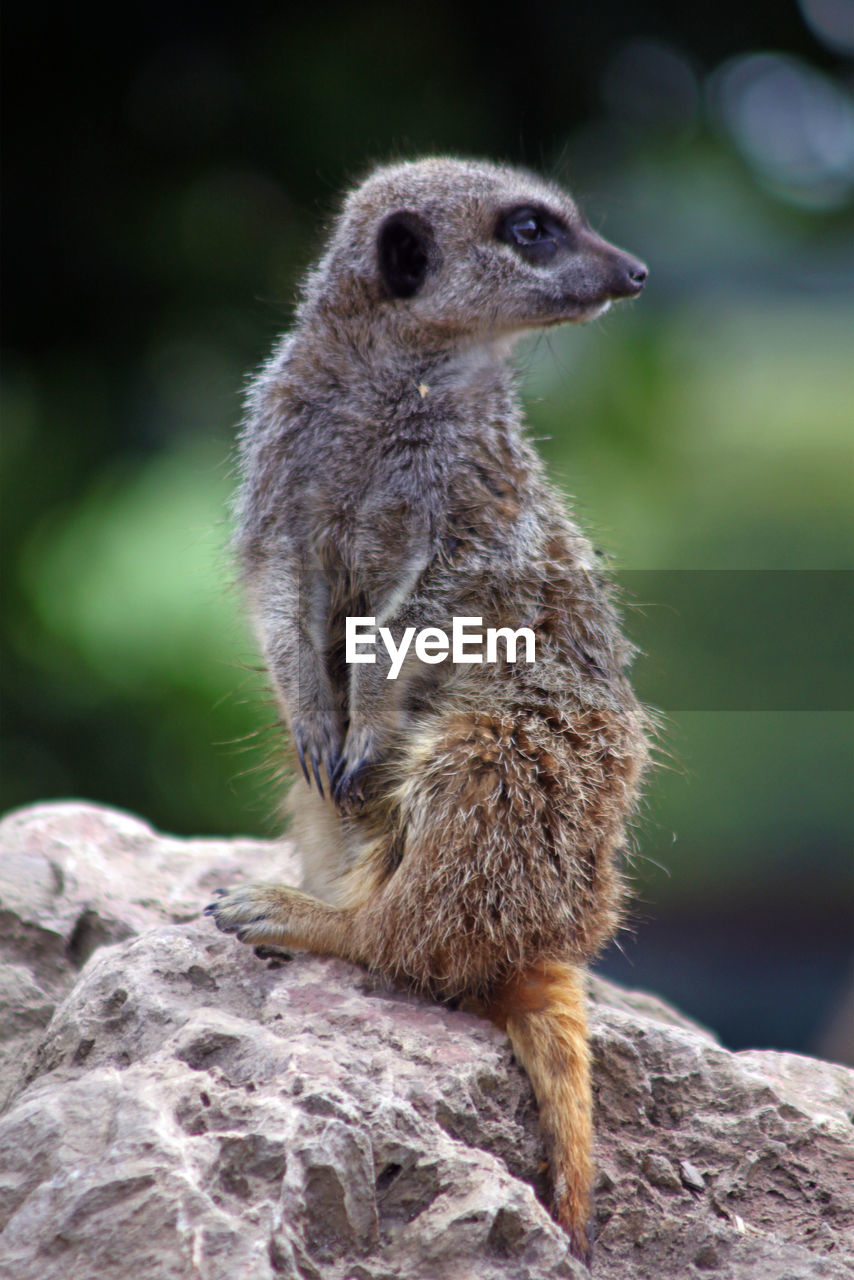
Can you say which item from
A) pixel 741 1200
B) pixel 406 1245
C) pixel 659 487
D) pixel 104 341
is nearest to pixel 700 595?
pixel 659 487

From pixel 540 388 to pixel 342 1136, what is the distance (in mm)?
3842

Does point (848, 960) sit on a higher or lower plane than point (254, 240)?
lower

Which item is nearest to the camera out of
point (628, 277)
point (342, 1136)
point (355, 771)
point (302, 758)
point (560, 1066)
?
point (342, 1136)

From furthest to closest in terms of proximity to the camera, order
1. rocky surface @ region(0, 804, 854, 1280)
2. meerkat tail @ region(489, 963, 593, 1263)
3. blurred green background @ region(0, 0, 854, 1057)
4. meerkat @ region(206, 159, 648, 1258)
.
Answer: blurred green background @ region(0, 0, 854, 1057), meerkat @ region(206, 159, 648, 1258), meerkat tail @ region(489, 963, 593, 1263), rocky surface @ region(0, 804, 854, 1280)

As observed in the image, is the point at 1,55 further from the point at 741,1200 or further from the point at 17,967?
the point at 741,1200

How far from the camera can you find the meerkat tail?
6.47 ft

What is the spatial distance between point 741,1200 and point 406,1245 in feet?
2.21

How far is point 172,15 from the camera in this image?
5.18m

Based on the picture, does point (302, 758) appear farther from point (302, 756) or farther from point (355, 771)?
point (355, 771)

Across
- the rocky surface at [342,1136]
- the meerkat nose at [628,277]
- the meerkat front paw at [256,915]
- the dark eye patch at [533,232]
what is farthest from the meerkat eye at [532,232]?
the rocky surface at [342,1136]

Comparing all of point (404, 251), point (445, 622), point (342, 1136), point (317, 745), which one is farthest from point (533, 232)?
point (342, 1136)

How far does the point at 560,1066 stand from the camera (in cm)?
209

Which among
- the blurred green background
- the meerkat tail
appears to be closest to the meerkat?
the meerkat tail

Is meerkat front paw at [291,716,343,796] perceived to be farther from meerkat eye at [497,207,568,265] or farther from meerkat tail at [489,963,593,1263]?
meerkat eye at [497,207,568,265]
